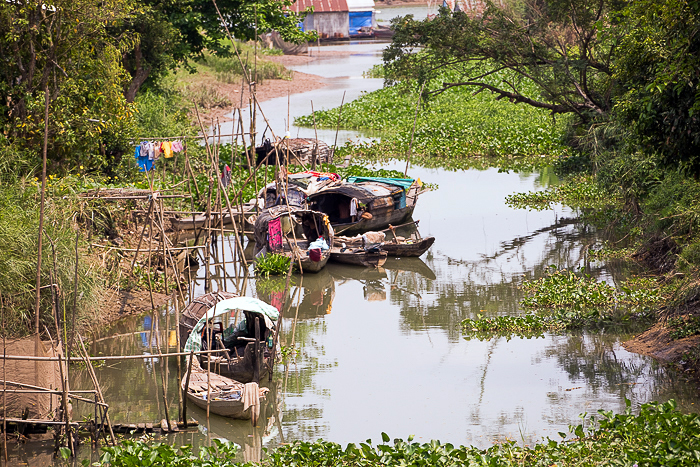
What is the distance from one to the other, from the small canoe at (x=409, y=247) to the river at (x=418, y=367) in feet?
0.77

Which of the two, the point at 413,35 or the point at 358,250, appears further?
the point at 413,35

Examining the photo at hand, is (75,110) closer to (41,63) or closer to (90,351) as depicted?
(41,63)

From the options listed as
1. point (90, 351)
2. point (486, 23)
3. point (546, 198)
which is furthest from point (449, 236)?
point (90, 351)

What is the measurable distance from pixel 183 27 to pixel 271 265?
11493mm

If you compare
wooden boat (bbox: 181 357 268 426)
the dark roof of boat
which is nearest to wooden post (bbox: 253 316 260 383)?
wooden boat (bbox: 181 357 268 426)

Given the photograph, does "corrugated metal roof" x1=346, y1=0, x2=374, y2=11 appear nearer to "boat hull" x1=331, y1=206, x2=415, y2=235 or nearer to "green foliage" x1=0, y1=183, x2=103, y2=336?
"boat hull" x1=331, y1=206, x2=415, y2=235

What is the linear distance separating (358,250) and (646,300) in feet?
20.3

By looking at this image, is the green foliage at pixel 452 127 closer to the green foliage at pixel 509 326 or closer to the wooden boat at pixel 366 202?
the wooden boat at pixel 366 202

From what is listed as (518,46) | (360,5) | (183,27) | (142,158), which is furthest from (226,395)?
(360,5)

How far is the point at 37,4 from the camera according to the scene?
49.1 ft

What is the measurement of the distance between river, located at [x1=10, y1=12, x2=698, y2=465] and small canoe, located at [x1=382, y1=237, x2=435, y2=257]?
23 cm

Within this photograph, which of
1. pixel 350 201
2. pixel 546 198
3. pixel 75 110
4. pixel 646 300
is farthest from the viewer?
pixel 546 198

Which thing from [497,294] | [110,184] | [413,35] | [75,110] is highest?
[413,35]

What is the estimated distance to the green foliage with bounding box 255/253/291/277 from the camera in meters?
16.5
